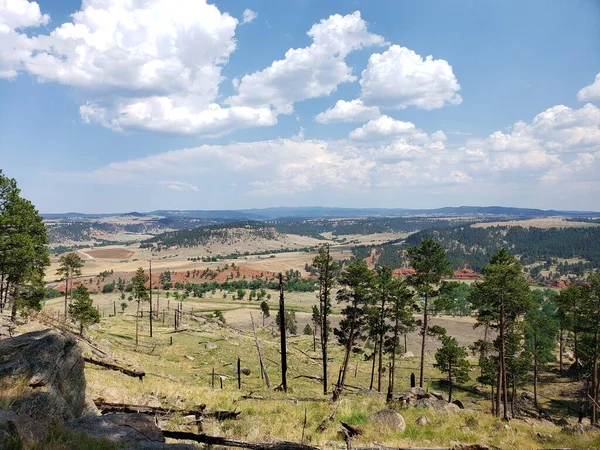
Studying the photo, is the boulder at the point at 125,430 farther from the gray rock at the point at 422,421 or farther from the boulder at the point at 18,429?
the gray rock at the point at 422,421

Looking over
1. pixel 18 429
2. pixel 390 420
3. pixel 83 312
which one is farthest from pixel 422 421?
pixel 83 312

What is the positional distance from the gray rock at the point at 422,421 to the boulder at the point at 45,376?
1359cm

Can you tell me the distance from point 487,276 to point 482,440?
1960 centimetres

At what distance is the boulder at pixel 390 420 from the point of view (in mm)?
16375

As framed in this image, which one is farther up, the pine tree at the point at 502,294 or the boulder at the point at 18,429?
the boulder at the point at 18,429

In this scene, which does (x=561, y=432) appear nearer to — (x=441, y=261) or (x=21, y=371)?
(x=21, y=371)

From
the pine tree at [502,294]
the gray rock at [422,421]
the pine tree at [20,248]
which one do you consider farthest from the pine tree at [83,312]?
the pine tree at [502,294]

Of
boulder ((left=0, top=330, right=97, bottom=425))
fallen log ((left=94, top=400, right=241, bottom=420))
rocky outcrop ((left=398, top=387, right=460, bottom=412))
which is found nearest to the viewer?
boulder ((left=0, top=330, right=97, bottom=425))

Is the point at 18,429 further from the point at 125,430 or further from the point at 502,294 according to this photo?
the point at 502,294

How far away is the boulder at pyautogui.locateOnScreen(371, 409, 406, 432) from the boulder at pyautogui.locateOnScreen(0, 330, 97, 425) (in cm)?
1140

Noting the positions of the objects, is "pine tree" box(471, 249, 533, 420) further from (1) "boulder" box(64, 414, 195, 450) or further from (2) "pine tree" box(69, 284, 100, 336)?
(2) "pine tree" box(69, 284, 100, 336)

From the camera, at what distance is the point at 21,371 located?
1119 cm

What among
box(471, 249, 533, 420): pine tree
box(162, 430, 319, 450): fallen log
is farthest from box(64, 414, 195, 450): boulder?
box(471, 249, 533, 420): pine tree

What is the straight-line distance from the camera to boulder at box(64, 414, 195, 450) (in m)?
8.87
